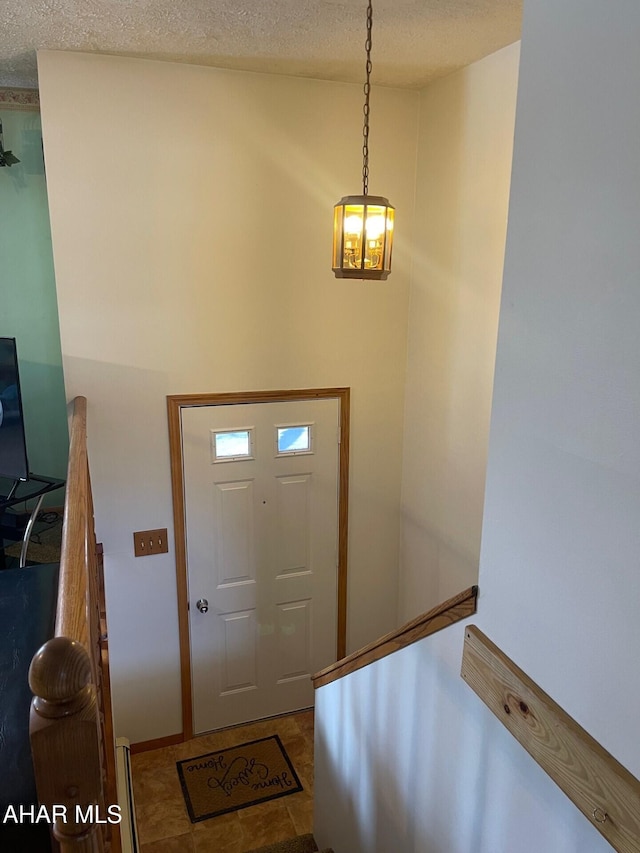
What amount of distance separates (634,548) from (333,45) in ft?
7.77

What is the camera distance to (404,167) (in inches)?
129

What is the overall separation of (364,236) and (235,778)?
9.31ft

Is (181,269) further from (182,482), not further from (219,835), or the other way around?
(219,835)

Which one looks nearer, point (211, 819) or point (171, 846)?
point (171, 846)

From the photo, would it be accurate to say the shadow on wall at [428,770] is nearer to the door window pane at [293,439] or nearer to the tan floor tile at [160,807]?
the tan floor tile at [160,807]

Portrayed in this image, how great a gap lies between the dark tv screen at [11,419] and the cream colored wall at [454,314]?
77.5 inches

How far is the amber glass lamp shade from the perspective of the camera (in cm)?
222

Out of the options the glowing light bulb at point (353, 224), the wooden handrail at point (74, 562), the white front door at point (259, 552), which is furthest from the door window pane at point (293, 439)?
the wooden handrail at point (74, 562)

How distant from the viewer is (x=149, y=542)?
10.6 feet

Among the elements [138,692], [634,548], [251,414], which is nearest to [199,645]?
[138,692]

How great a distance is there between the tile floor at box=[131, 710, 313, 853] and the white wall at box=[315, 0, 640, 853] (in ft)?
5.81

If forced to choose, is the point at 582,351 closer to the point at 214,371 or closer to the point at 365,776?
the point at 365,776

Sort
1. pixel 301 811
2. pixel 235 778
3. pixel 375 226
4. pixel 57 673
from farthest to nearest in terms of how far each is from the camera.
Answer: pixel 235 778
pixel 301 811
pixel 375 226
pixel 57 673

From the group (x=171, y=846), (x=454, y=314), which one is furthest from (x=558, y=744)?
(x=171, y=846)
